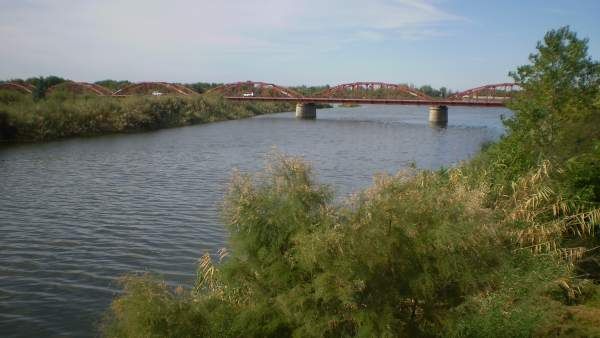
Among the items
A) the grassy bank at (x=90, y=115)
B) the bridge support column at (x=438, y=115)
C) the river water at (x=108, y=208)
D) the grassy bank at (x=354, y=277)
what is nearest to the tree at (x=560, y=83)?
the river water at (x=108, y=208)

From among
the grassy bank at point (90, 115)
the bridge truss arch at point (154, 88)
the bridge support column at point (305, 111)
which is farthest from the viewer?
the bridge truss arch at point (154, 88)

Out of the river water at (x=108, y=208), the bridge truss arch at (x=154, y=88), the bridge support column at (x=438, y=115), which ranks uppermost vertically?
the bridge truss arch at (x=154, y=88)

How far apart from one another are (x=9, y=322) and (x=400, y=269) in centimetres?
746

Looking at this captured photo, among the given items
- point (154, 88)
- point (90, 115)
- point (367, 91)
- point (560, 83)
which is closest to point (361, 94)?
point (367, 91)

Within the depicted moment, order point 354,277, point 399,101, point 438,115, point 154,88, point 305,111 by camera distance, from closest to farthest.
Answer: point 354,277 → point 438,115 → point 399,101 → point 305,111 → point 154,88

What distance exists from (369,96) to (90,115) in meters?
48.1

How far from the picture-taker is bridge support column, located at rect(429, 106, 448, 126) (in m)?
65.2

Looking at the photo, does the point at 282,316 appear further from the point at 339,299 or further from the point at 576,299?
the point at 576,299

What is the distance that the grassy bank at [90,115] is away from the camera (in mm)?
36656

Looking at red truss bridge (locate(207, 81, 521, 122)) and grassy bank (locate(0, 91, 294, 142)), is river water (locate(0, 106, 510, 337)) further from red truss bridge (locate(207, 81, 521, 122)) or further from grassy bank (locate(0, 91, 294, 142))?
red truss bridge (locate(207, 81, 521, 122))

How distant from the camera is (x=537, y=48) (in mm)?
18344

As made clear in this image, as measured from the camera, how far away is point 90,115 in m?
44.2

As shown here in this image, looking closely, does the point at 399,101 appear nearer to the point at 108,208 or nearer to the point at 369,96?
the point at 369,96

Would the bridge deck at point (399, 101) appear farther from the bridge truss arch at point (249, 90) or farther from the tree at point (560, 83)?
the tree at point (560, 83)
